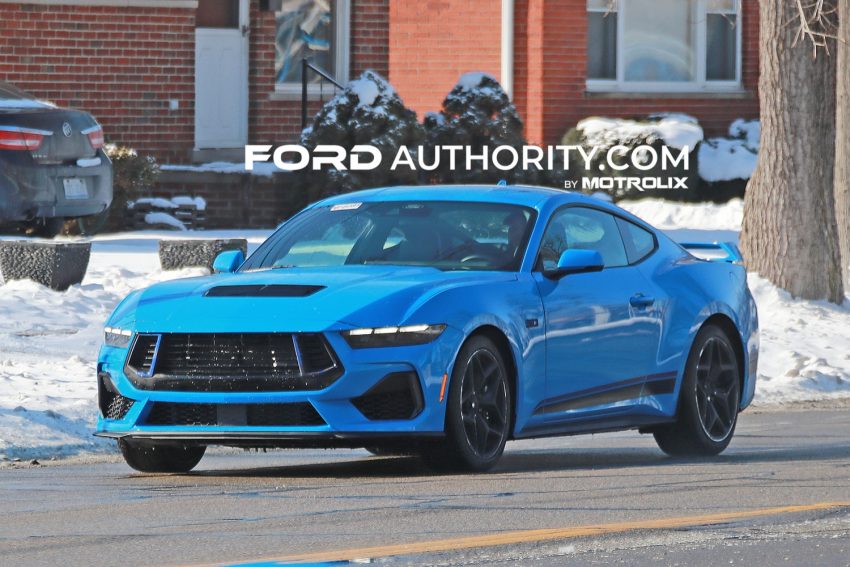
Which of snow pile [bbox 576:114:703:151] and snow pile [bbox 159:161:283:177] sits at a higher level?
snow pile [bbox 576:114:703:151]

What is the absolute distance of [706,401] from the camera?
411 inches

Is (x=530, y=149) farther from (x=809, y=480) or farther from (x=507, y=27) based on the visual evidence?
(x=809, y=480)

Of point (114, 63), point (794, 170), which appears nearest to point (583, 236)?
point (794, 170)

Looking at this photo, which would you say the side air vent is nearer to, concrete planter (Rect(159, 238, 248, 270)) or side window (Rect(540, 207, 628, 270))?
side window (Rect(540, 207, 628, 270))

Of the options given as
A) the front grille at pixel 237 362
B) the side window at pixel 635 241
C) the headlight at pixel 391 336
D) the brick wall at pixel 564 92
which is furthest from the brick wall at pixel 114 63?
the headlight at pixel 391 336

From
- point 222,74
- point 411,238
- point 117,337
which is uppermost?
point 222,74

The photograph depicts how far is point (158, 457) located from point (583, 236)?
97.3 inches

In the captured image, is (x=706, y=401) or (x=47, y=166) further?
(x=47, y=166)

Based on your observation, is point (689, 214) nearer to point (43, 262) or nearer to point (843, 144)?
point (843, 144)

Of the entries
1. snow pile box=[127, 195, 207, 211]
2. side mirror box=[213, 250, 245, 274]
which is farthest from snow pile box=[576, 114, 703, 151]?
side mirror box=[213, 250, 245, 274]

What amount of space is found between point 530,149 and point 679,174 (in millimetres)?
2354

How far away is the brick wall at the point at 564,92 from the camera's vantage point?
92.7 ft

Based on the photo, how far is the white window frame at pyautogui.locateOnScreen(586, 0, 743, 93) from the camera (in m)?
28.8

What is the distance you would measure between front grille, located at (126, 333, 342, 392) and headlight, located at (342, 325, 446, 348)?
0.12 m
